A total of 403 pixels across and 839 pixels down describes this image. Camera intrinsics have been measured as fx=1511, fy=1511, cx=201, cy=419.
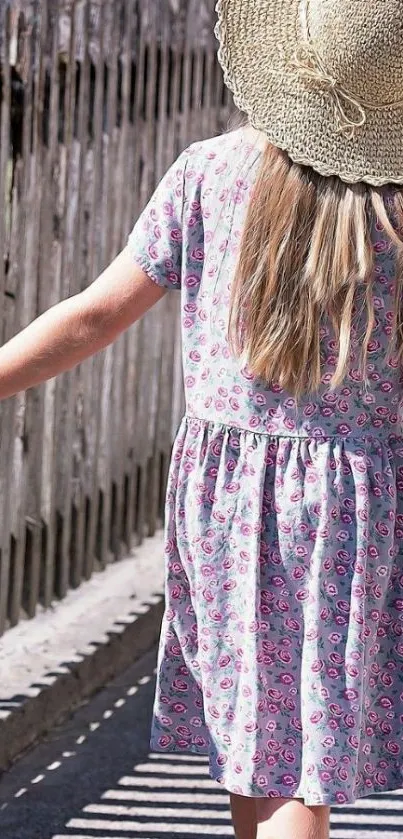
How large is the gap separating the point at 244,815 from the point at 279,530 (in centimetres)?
56

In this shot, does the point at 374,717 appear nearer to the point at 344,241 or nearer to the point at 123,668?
the point at 344,241

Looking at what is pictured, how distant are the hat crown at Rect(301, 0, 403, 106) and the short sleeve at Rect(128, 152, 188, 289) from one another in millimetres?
294

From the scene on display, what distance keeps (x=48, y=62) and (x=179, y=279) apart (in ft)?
6.21

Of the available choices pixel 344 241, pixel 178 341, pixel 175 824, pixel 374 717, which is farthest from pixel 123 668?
pixel 344 241

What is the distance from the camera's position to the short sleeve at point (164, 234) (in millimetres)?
2412

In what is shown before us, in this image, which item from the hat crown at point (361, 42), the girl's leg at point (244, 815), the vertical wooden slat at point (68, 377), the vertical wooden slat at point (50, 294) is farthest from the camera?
the vertical wooden slat at point (68, 377)

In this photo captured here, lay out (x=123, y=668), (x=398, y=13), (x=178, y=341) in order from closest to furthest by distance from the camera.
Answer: (x=398, y=13) < (x=123, y=668) < (x=178, y=341)

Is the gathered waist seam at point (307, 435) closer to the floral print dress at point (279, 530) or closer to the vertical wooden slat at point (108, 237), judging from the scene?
the floral print dress at point (279, 530)

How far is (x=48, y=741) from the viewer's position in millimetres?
3945

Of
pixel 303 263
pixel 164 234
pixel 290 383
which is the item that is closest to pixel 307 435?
pixel 290 383

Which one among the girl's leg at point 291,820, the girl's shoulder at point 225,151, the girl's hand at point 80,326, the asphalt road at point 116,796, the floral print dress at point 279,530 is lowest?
the asphalt road at point 116,796

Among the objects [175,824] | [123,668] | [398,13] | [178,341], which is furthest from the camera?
[178,341]

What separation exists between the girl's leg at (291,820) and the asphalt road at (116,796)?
3.55 ft

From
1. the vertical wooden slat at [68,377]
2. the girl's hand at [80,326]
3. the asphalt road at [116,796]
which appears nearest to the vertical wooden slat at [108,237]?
the vertical wooden slat at [68,377]
